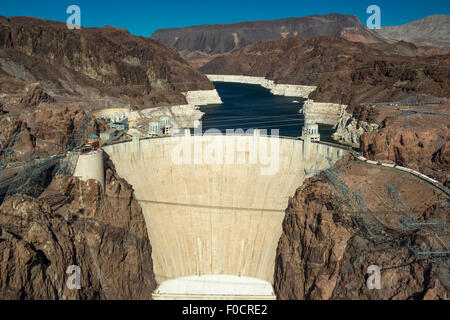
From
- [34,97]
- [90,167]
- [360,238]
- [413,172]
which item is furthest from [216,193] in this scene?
[34,97]

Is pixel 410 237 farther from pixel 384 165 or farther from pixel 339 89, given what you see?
pixel 339 89

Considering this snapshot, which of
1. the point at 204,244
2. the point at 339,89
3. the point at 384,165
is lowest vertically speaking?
the point at 204,244

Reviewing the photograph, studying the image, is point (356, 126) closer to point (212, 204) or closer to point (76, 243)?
point (212, 204)

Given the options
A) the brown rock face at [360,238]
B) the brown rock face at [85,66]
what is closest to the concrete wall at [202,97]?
the brown rock face at [85,66]

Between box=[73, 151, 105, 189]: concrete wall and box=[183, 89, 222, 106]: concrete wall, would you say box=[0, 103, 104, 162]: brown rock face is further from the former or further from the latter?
box=[183, 89, 222, 106]: concrete wall

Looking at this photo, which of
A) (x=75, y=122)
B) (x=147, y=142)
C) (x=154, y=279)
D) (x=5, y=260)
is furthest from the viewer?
(x=75, y=122)

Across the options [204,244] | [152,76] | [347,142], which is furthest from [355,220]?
[152,76]

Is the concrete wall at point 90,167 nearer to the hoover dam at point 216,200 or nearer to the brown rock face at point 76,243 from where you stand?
the brown rock face at point 76,243
